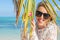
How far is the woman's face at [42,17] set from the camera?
2746 millimetres

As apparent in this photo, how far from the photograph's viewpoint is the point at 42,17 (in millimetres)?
2783

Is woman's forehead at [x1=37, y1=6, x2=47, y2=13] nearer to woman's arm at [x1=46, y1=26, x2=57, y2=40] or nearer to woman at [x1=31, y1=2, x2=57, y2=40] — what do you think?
woman at [x1=31, y1=2, x2=57, y2=40]

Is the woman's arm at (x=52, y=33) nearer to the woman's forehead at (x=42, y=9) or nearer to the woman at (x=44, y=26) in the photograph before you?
the woman at (x=44, y=26)

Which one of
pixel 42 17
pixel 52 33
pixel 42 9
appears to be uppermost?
pixel 42 9

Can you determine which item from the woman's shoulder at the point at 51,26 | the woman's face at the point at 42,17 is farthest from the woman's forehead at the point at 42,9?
the woman's shoulder at the point at 51,26

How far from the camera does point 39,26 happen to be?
2846mm

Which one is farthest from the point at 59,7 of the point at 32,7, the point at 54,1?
the point at 32,7

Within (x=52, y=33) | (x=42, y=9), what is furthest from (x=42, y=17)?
(x=52, y=33)

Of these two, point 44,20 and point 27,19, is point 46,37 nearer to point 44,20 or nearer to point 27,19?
point 44,20

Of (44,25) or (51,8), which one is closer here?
(51,8)

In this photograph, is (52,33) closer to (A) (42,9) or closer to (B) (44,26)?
(B) (44,26)

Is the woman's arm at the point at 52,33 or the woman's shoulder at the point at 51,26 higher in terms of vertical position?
the woman's shoulder at the point at 51,26

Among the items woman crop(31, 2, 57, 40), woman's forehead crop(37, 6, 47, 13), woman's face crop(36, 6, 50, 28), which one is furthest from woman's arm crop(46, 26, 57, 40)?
woman's forehead crop(37, 6, 47, 13)

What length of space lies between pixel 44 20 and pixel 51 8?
1.47 m
